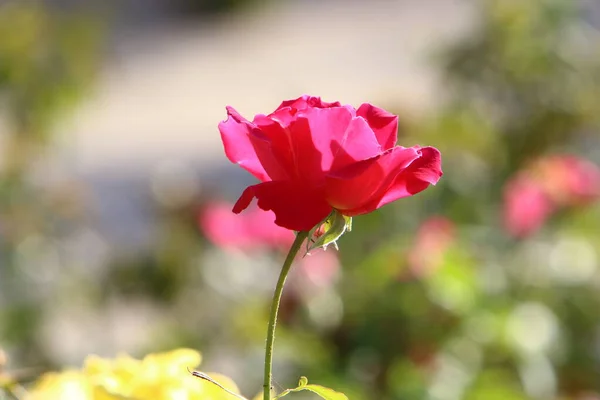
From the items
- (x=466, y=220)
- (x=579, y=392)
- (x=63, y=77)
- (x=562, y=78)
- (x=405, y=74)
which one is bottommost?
(x=579, y=392)

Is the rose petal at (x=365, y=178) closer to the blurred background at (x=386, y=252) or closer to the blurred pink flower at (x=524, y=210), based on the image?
the blurred background at (x=386, y=252)

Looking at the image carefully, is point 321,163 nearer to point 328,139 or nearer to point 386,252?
point 328,139

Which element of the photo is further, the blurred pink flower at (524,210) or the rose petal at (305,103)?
the blurred pink flower at (524,210)

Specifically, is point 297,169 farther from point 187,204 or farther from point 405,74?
point 405,74

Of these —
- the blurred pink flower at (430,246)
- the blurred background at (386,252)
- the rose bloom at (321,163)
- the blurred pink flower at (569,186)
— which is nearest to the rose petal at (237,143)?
the rose bloom at (321,163)

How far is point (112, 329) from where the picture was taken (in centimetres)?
189

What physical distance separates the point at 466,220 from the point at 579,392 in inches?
12.3

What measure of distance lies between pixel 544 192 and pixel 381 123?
3.32 ft

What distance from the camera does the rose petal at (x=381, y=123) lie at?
39cm

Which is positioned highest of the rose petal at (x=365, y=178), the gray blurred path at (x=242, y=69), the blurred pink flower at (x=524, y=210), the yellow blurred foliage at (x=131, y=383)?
the gray blurred path at (x=242, y=69)

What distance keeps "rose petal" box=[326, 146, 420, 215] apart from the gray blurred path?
3390mm

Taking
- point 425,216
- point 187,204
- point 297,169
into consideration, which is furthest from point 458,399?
point 187,204

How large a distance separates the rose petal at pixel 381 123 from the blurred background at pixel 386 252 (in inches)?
20.7

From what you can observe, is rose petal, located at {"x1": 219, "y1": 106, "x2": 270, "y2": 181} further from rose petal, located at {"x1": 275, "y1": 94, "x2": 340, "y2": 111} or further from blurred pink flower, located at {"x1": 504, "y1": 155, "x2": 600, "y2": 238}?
blurred pink flower, located at {"x1": 504, "y1": 155, "x2": 600, "y2": 238}
